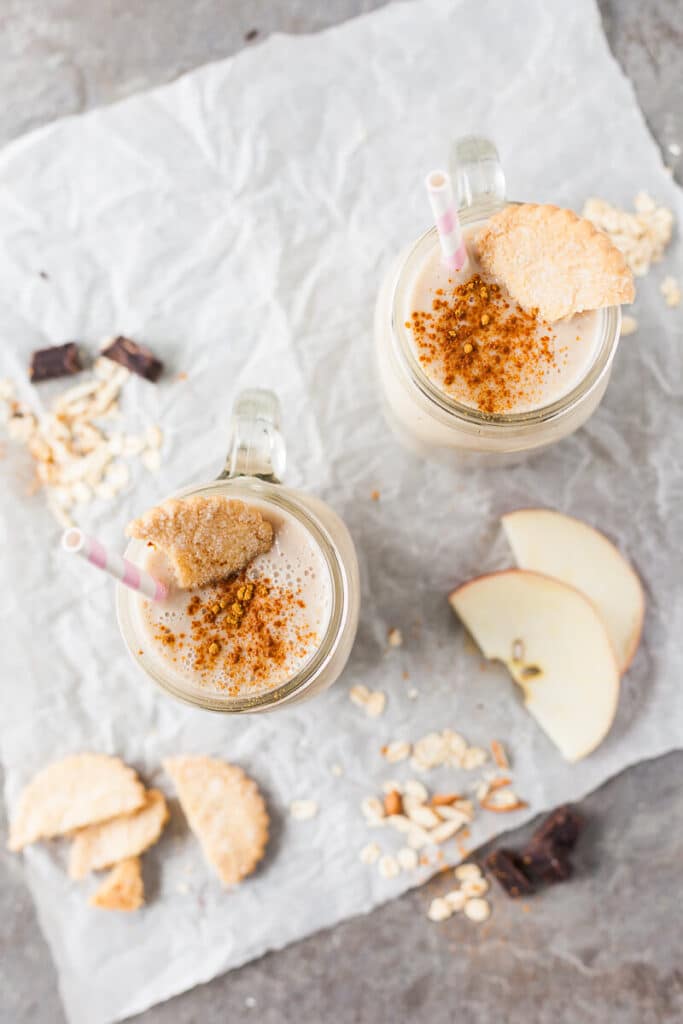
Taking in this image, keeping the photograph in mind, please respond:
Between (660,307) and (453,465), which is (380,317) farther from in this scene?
(660,307)

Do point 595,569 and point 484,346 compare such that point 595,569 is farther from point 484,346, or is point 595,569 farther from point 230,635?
point 230,635

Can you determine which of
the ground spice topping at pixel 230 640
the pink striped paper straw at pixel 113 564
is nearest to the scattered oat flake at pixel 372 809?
the ground spice topping at pixel 230 640

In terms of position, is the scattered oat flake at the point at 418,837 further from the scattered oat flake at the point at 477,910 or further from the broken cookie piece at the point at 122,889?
the broken cookie piece at the point at 122,889

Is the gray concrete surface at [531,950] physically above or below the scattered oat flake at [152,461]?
below

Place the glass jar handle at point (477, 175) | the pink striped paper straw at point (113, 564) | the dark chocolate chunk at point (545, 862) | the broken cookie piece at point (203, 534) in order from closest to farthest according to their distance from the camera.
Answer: the pink striped paper straw at point (113, 564), the broken cookie piece at point (203, 534), the glass jar handle at point (477, 175), the dark chocolate chunk at point (545, 862)

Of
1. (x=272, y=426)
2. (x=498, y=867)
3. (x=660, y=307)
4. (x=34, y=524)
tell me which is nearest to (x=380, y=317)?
(x=272, y=426)

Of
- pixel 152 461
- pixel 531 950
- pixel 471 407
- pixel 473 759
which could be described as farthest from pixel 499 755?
pixel 152 461

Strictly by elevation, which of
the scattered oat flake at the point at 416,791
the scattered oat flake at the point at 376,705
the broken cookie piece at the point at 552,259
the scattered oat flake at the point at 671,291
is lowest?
the scattered oat flake at the point at 416,791
